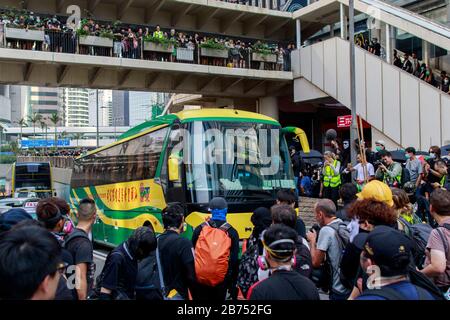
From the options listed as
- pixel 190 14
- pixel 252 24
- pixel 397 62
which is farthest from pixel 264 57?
pixel 397 62

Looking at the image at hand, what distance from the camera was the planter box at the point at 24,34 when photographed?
20297 mm

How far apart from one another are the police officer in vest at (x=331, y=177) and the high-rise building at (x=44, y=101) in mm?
157764

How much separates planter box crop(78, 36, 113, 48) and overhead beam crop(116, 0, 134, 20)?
361cm

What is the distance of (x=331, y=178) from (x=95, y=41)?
45.8ft

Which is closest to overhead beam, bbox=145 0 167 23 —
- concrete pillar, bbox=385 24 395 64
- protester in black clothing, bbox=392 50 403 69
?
concrete pillar, bbox=385 24 395 64

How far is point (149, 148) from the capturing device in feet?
36.9

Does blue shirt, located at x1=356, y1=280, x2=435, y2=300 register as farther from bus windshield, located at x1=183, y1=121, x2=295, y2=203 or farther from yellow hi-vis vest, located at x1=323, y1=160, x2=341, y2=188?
yellow hi-vis vest, located at x1=323, y1=160, x2=341, y2=188

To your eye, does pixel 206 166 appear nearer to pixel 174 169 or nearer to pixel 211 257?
pixel 174 169
